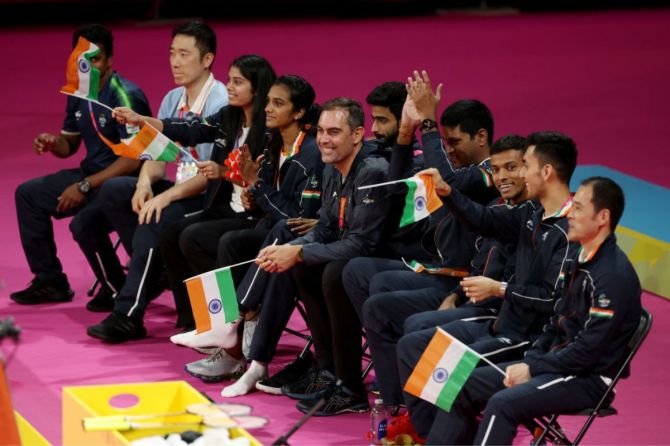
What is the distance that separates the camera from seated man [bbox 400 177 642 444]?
15.0 ft

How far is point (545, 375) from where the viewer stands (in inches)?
185

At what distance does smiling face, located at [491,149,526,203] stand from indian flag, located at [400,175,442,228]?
0.97 ft

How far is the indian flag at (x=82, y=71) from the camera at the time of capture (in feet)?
24.4

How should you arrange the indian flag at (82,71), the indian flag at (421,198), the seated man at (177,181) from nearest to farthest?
the indian flag at (421,198), the seated man at (177,181), the indian flag at (82,71)

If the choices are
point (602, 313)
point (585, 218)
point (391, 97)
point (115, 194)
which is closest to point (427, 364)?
point (602, 313)

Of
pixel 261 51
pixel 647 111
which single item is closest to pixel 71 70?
pixel 647 111

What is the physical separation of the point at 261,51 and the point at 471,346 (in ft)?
35.8

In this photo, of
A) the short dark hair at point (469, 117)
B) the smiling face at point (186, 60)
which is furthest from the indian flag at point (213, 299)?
the smiling face at point (186, 60)

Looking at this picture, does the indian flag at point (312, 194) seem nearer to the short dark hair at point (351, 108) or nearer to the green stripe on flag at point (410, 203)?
the short dark hair at point (351, 108)

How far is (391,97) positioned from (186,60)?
71.2 inches

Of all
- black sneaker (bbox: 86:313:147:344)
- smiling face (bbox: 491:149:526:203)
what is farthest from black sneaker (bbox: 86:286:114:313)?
smiling face (bbox: 491:149:526:203)

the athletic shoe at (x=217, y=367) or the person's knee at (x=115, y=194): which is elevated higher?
the person's knee at (x=115, y=194)

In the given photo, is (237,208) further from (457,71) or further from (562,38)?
(562,38)

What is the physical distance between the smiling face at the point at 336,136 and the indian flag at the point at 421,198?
2.19 ft
